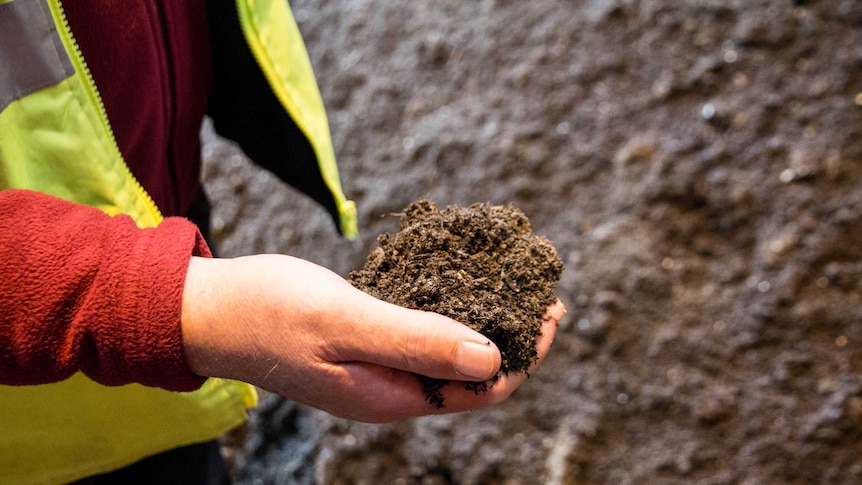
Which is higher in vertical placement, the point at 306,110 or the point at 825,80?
the point at 306,110

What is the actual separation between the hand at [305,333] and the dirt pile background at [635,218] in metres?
0.78

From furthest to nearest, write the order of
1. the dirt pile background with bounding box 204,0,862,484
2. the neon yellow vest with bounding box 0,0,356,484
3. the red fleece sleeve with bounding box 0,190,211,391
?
the dirt pile background with bounding box 204,0,862,484 < the neon yellow vest with bounding box 0,0,356,484 < the red fleece sleeve with bounding box 0,190,211,391

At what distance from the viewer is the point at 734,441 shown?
123 centimetres

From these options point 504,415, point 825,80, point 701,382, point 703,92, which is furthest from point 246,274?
point 825,80

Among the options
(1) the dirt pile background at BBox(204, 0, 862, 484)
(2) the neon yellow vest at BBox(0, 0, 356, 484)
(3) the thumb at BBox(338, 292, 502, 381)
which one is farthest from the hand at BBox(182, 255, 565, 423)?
(1) the dirt pile background at BBox(204, 0, 862, 484)

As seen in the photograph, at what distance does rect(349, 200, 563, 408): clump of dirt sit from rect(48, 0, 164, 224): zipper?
0.83 ft

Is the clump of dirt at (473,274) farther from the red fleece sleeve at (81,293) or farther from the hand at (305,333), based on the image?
the red fleece sleeve at (81,293)

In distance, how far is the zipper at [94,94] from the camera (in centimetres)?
64

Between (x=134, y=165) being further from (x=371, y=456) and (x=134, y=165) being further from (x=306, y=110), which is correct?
(x=371, y=456)

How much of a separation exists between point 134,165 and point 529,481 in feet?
3.05

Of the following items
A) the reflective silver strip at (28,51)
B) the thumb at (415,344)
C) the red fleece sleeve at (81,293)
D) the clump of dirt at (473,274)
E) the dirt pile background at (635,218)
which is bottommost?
the dirt pile background at (635,218)

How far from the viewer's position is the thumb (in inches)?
22.9

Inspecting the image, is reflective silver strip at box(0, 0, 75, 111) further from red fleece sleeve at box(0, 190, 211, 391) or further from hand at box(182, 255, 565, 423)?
hand at box(182, 255, 565, 423)

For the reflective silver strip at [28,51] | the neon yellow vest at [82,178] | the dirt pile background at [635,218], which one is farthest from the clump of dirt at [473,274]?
the dirt pile background at [635,218]
